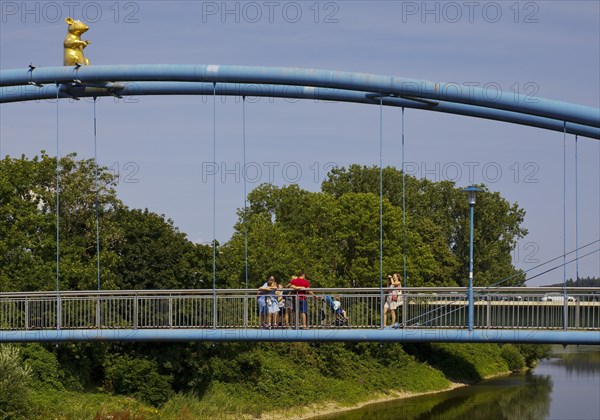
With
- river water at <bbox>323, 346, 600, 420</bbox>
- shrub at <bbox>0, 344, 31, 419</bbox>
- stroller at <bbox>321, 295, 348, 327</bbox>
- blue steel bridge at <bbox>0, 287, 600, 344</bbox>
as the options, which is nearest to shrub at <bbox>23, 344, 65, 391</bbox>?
shrub at <bbox>0, 344, 31, 419</bbox>

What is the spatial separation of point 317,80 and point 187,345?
1464 centimetres

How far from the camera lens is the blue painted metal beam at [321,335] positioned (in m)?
25.2

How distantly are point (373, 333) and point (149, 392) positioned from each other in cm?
1420

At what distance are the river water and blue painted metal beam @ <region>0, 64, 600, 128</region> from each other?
19.4m

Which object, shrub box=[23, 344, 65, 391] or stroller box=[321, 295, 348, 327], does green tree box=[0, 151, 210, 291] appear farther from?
stroller box=[321, 295, 348, 327]

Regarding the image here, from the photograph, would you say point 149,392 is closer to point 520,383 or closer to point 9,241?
point 9,241

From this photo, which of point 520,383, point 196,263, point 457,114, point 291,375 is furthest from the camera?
point 520,383

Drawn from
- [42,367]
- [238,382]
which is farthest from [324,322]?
[238,382]

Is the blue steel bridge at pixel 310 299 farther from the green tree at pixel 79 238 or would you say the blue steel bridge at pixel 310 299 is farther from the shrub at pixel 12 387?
the green tree at pixel 79 238

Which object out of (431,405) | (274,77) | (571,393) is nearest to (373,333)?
(274,77)

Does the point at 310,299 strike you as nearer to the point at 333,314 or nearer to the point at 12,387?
the point at 333,314

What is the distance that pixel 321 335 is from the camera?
26484 millimetres

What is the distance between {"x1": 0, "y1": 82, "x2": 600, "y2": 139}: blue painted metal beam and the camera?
29.2 m

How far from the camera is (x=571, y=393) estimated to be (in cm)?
5475
